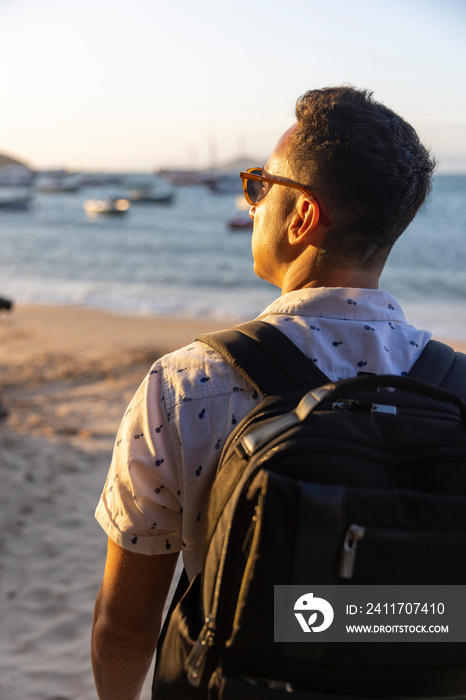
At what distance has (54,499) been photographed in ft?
12.4

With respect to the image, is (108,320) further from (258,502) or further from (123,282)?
(258,502)

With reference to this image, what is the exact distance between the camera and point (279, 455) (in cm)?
94

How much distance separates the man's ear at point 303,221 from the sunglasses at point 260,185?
11mm

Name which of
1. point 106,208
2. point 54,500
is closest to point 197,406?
point 54,500

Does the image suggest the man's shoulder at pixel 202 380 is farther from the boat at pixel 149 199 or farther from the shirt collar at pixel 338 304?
the boat at pixel 149 199

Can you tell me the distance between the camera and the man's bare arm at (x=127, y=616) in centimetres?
124

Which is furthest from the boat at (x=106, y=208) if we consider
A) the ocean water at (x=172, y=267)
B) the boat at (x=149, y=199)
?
the boat at (x=149, y=199)

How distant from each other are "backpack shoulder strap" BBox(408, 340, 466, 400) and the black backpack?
0.12 metres

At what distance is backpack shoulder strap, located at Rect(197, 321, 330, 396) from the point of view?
1.06 m

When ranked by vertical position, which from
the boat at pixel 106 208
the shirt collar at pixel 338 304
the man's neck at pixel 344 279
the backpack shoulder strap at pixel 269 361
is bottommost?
the boat at pixel 106 208

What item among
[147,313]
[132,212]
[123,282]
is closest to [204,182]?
[132,212]

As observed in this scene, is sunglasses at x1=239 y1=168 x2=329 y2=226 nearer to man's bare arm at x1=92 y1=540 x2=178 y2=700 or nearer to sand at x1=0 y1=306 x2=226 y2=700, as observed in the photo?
man's bare arm at x1=92 y1=540 x2=178 y2=700

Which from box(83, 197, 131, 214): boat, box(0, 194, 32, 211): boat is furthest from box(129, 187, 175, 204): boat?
box(0, 194, 32, 211): boat

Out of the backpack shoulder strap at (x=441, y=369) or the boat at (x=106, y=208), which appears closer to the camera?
the backpack shoulder strap at (x=441, y=369)
